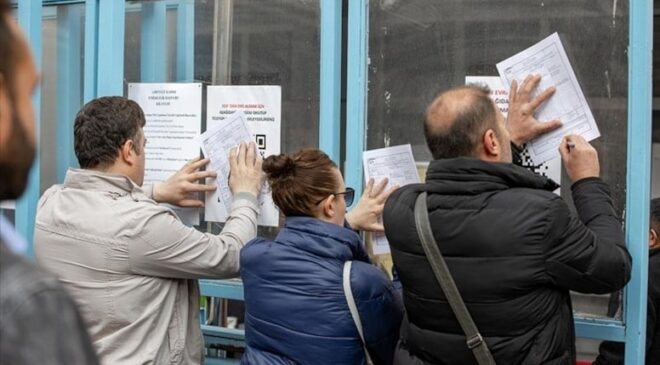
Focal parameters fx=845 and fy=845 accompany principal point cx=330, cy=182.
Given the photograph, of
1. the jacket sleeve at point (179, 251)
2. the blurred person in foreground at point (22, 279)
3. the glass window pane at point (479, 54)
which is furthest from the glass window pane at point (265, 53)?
the blurred person in foreground at point (22, 279)

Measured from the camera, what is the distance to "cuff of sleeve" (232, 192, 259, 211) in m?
2.88

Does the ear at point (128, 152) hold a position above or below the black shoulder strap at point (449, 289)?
above

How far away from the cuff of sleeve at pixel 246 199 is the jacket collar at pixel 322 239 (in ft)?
1.40

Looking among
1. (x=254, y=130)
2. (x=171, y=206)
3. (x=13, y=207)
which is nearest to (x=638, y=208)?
(x=254, y=130)

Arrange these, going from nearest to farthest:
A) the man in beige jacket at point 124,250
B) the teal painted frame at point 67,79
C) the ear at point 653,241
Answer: the man in beige jacket at point 124,250 → the ear at point 653,241 → the teal painted frame at point 67,79

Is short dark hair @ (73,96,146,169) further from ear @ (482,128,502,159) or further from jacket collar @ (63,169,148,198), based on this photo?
ear @ (482,128,502,159)

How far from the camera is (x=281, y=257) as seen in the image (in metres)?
2.45

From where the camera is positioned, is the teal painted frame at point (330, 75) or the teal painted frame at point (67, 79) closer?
the teal painted frame at point (330, 75)

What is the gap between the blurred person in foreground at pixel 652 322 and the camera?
2.58 m

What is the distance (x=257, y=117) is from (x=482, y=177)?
1.12 meters

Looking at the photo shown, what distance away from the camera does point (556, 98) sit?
251 centimetres

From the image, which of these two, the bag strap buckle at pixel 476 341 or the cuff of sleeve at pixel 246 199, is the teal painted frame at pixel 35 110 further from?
the bag strap buckle at pixel 476 341

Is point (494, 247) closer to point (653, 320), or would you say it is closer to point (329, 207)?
point (329, 207)

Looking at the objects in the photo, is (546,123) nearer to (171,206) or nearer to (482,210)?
(482,210)
